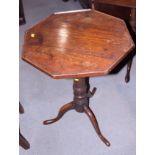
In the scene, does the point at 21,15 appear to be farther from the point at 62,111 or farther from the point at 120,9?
the point at 62,111

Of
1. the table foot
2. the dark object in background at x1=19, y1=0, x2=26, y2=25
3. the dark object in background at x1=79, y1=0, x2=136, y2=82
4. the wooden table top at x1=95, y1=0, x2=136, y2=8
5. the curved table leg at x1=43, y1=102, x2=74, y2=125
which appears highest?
the wooden table top at x1=95, y1=0, x2=136, y2=8

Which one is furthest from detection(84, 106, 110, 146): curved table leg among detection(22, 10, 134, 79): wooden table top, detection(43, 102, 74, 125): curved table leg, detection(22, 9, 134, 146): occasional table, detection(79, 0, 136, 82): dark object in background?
detection(79, 0, 136, 82): dark object in background

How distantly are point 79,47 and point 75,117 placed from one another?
2.83 feet

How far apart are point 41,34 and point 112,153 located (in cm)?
107

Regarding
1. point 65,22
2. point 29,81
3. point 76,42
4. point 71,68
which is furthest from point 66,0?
point 71,68

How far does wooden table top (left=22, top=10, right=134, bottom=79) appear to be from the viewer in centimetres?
164

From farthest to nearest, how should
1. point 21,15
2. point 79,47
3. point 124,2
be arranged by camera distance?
point 21,15, point 124,2, point 79,47

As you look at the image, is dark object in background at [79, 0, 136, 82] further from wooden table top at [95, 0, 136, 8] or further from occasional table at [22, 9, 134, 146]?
occasional table at [22, 9, 134, 146]

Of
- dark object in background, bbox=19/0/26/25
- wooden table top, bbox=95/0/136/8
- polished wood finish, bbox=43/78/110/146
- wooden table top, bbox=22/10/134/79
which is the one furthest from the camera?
dark object in background, bbox=19/0/26/25

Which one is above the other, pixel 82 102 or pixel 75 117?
pixel 82 102

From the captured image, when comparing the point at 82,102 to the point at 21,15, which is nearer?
the point at 82,102

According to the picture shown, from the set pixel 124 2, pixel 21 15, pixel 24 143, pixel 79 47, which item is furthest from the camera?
pixel 21 15

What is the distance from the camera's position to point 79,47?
5.92 ft

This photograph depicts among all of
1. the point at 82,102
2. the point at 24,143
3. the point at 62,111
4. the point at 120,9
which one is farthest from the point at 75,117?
the point at 120,9
